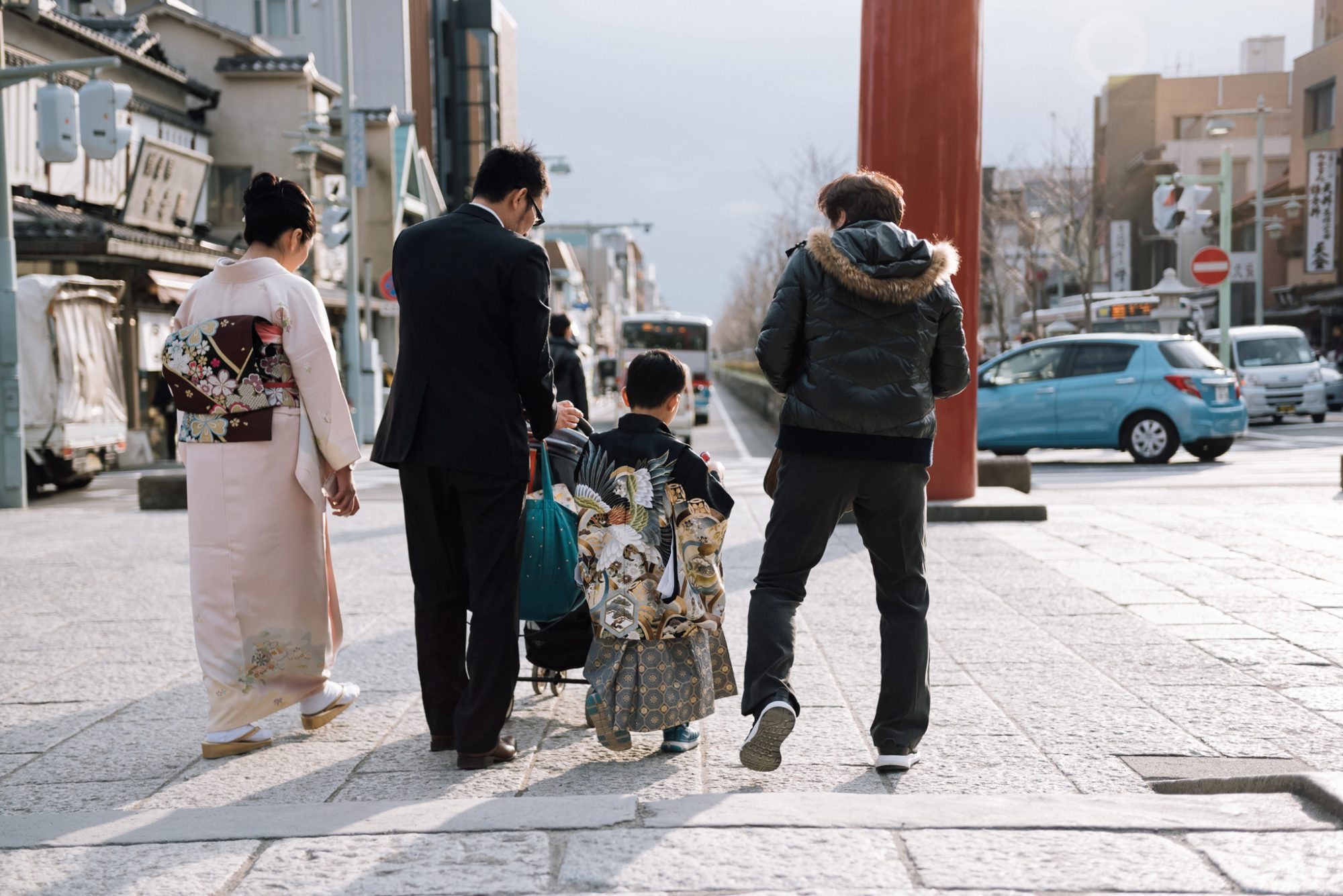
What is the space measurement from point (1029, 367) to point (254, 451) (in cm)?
1361

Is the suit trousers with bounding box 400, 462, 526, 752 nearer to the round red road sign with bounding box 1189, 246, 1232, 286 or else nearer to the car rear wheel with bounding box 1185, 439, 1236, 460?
the car rear wheel with bounding box 1185, 439, 1236, 460

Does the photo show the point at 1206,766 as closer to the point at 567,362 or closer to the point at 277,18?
the point at 567,362

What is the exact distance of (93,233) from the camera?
1784 centimetres

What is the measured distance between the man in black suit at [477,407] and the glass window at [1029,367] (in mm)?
13185

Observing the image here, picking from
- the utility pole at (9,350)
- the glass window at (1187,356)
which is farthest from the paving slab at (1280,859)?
the glass window at (1187,356)

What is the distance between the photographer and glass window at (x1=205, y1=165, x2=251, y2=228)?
2731 centimetres

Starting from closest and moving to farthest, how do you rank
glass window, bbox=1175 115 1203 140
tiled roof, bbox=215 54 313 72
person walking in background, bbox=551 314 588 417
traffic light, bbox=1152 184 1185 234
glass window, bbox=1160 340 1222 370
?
1. person walking in background, bbox=551 314 588 417
2. glass window, bbox=1160 340 1222 370
3. traffic light, bbox=1152 184 1185 234
4. tiled roof, bbox=215 54 313 72
5. glass window, bbox=1175 115 1203 140

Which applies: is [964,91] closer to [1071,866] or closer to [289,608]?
[289,608]

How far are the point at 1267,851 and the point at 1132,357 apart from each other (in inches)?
532

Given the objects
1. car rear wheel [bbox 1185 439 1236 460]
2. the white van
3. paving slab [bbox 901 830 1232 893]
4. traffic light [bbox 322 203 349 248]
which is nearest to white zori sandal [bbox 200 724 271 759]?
paving slab [bbox 901 830 1232 893]

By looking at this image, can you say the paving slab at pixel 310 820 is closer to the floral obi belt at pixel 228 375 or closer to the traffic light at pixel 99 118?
the floral obi belt at pixel 228 375

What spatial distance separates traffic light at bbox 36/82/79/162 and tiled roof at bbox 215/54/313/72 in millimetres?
16003

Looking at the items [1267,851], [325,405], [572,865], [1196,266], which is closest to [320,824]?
[572,865]

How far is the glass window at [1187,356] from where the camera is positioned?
15328mm
